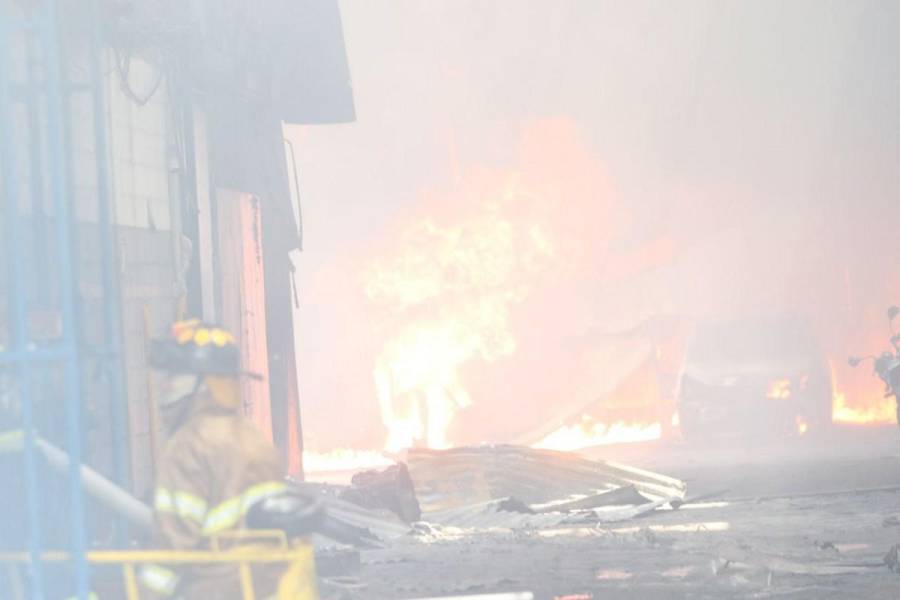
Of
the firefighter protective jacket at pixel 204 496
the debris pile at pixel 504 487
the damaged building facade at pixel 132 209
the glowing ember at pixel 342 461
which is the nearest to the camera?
the firefighter protective jacket at pixel 204 496

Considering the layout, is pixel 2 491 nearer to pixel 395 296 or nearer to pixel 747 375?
pixel 747 375

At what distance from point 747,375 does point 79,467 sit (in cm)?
1720

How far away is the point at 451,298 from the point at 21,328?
83.8ft

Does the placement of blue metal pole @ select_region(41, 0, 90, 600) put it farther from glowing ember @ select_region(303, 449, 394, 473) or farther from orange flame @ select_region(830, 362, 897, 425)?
orange flame @ select_region(830, 362, 897, 425)

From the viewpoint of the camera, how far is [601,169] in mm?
34031

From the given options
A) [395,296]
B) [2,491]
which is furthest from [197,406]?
Result: [395,296]

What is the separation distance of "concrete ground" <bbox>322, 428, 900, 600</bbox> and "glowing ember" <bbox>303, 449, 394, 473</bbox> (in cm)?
865

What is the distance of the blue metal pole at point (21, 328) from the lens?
582 centimetres

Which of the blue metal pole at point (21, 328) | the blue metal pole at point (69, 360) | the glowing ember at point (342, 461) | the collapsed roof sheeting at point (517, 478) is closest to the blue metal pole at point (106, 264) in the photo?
the blue metal pole at point (21, 328)

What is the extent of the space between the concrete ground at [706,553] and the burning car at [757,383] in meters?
5.10

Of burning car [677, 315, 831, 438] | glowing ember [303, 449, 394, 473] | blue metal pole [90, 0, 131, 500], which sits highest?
blue metal pole [90, 0, 131, 500]

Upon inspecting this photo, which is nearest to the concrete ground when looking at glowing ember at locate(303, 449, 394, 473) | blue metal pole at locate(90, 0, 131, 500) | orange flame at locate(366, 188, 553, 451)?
blue metal pole at locate(90, 0, 131, 500)

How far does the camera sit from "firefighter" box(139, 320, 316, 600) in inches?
207

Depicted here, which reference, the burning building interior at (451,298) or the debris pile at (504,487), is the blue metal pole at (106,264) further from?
the debris pile at (504,487)
